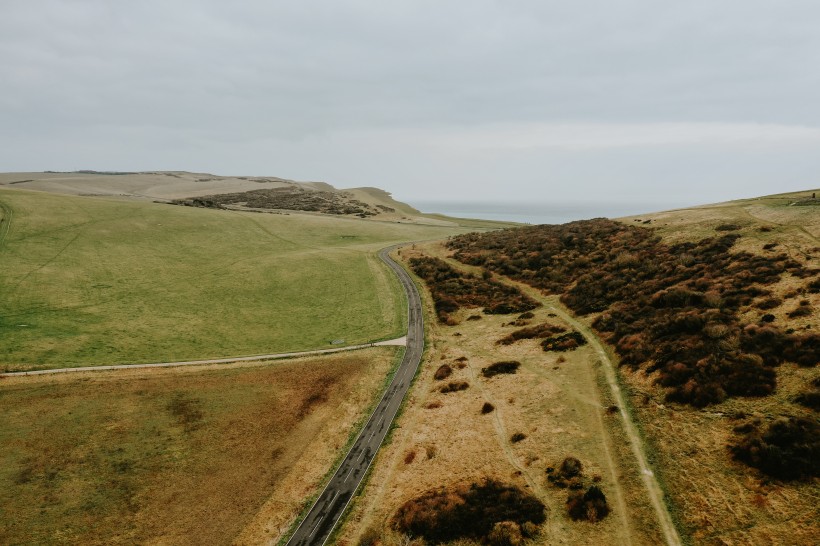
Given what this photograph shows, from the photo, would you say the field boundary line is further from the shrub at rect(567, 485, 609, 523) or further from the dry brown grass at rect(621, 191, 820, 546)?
the shrub at rect(567, 485, 609, 523)

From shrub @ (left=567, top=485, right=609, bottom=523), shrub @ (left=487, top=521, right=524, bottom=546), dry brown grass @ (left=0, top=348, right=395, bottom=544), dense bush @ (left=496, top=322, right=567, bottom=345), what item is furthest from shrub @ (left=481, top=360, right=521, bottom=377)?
shrub @ (left=487, top=521, right=524, bottom=546)

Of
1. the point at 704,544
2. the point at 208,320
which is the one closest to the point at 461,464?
the point at 704,544

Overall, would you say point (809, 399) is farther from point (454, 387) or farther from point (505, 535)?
point (454, 387)

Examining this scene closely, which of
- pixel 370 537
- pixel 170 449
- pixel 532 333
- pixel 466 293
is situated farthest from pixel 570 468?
pixel 466 293

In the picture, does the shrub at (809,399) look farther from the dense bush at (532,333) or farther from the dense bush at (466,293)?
the dense bush at (466,293)

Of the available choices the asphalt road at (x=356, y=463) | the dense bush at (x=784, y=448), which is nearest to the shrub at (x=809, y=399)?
the dense bush at (x=784, y=448)

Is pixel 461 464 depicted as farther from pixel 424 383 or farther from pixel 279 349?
pixel 279 349
